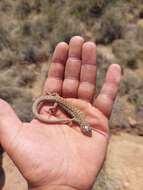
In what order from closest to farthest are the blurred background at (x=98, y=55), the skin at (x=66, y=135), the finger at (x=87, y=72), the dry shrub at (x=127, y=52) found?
the skin at (x=66, y=135)
the finger at (x=87, y=72)
the blurred background at (x=98, y=55)
the dry shrub at (x=127, y=52)

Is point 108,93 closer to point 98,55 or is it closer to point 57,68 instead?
point 57,68

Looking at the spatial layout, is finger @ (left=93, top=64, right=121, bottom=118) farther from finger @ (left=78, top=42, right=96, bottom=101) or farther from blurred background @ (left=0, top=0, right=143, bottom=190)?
blurred background @ (left=0, top=0, right=143, bottom=190)

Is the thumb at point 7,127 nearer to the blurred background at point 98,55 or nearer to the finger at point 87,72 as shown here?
the finger at point 87,72

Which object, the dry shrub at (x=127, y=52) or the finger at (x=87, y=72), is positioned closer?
the finger at (x=87, y=72)

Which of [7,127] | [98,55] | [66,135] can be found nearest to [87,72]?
[66,135]

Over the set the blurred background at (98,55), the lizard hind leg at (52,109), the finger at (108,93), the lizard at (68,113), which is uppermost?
the finger at (108,93)

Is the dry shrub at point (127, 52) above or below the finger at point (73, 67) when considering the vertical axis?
below

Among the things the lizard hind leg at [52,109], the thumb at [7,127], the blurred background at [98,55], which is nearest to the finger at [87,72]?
the lizard hind leg at [52,109]

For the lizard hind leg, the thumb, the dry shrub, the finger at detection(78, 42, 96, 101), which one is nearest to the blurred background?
the dry shrub

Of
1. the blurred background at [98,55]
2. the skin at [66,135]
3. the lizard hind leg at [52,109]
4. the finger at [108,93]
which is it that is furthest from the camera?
the blurred background at [98,55]
